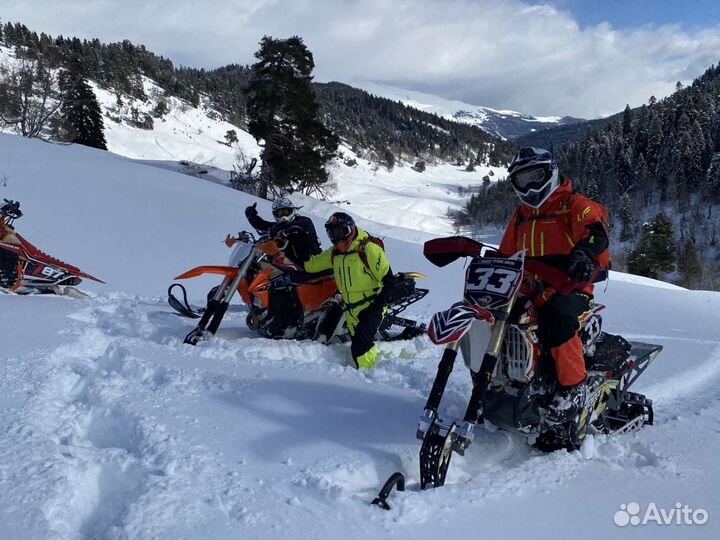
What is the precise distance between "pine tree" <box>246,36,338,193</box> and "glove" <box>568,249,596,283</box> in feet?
85.2

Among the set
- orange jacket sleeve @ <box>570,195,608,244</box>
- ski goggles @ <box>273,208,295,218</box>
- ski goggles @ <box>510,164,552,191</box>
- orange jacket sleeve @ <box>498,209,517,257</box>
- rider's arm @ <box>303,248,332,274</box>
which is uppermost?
ski goggles @ <box>510,164,552,191</box>

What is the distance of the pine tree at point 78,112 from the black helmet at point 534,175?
44.6 meters

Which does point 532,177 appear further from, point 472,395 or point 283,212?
point 283,212

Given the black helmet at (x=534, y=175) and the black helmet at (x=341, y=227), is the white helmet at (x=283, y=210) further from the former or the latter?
the black helmet at (x=534, y=175)

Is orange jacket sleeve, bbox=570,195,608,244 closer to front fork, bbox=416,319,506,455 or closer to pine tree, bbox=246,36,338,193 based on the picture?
front fork, bbox=416,319,506,455

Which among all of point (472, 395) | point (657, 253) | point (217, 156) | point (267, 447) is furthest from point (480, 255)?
point (217, 156)

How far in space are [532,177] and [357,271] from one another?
6.86 ft

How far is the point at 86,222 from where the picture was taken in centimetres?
1258

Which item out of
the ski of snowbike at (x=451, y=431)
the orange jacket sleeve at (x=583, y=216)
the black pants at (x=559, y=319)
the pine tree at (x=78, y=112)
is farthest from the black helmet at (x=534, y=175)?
the pine tree at (x=78, y=112)

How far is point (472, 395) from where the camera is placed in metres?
2.78

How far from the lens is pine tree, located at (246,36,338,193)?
27891 millimetres

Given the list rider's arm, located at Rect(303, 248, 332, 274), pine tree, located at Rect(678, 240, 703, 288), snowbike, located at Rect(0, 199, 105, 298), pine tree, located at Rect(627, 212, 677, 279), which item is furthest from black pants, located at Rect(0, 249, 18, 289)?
pine tree, located at Rect(678, 240, 703, 288)

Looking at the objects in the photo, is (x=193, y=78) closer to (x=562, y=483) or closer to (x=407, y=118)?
(x=407, y=118)

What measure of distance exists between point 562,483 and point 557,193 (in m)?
1.69
